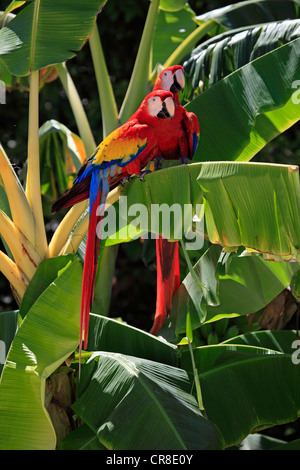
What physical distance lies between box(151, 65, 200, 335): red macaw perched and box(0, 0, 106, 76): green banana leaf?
29cm

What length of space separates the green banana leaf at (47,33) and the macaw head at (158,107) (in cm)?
34

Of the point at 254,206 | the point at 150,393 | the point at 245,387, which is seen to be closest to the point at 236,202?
the point at 254,206

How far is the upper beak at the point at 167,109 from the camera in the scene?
1.62 metres

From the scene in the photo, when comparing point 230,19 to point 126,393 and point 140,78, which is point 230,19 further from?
point 126,393

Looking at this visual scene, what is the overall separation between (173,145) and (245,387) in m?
0.75

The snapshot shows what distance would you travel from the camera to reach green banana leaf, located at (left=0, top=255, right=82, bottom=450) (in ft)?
5.21

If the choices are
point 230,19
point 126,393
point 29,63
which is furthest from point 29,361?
point 230,19

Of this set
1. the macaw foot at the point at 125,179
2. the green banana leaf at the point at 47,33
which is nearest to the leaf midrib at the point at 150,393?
the macaw foot at the point at 125,179

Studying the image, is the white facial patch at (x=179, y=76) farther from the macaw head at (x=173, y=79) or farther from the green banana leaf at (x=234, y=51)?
the green banana leaf at (x=234, y=51)

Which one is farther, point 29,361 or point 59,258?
point 59,258

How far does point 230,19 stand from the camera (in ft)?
8.48

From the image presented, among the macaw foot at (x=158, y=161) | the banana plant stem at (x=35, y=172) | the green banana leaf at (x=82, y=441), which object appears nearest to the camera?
the green banana leaf at (x=82, y=441)

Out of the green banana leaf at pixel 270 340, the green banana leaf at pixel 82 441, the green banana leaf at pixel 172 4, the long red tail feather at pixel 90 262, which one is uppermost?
the green banana leaf at pixel 172 4
